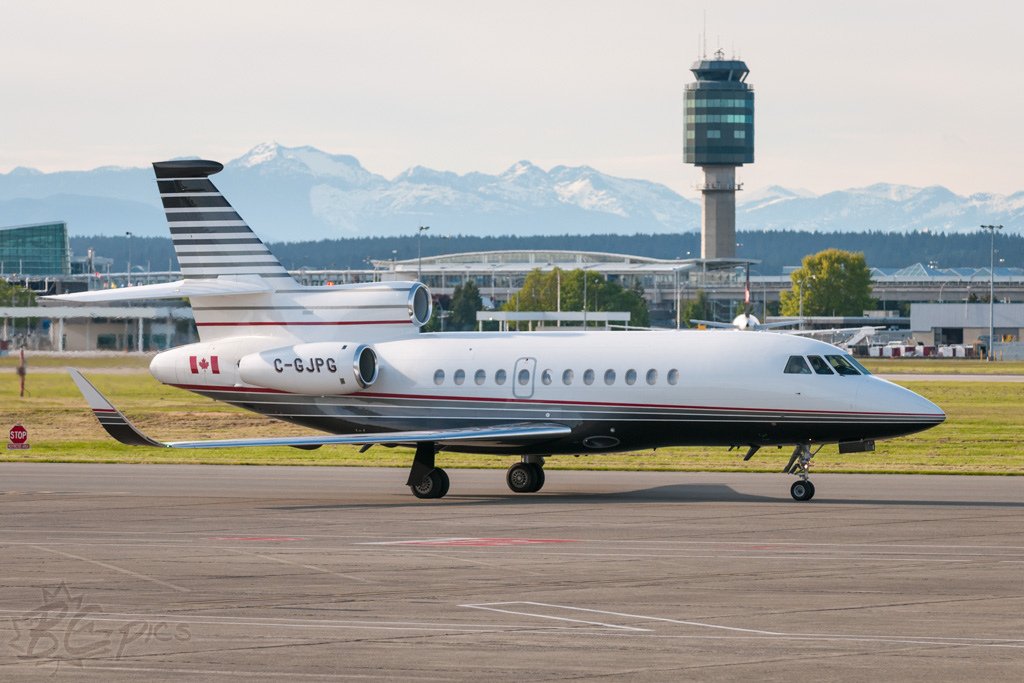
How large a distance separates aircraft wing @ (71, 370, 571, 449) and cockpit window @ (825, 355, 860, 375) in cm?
555

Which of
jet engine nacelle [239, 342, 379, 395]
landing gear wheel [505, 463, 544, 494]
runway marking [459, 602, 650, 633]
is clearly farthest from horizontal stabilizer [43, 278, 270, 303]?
runway marking [459, 602, 650, 633]

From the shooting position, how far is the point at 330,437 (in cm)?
3133

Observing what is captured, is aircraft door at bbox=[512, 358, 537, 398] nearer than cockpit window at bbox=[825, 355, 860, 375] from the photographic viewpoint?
No

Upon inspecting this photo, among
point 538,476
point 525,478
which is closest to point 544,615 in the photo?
point 525,478

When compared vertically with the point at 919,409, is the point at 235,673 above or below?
below

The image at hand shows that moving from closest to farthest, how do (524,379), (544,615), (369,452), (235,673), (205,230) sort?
(235,673), (544,615), (524,379), (205,230), (369,452)

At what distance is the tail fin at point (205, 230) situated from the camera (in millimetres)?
34375

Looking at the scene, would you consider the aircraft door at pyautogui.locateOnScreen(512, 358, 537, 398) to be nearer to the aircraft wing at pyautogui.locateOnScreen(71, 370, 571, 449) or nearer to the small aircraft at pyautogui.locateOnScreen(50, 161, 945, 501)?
the small aircraft at pyautogui.locateOnScreen(50, 161, 945, 501)

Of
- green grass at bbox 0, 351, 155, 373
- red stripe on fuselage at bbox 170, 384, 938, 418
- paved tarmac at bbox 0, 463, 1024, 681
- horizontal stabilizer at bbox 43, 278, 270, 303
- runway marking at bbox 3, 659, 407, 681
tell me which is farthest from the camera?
green grass at bbox 0, 351, 155, 373

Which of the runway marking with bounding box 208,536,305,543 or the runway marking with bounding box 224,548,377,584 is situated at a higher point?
the runway marking with bounding box 224,548,377,584

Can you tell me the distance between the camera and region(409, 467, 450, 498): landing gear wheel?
31.7m

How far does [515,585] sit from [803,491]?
12.1 metres

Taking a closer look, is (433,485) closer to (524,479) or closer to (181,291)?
(524,479)

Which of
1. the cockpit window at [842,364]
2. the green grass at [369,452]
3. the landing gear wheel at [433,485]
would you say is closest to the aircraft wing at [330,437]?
the landing gear wheel at [433,485]
